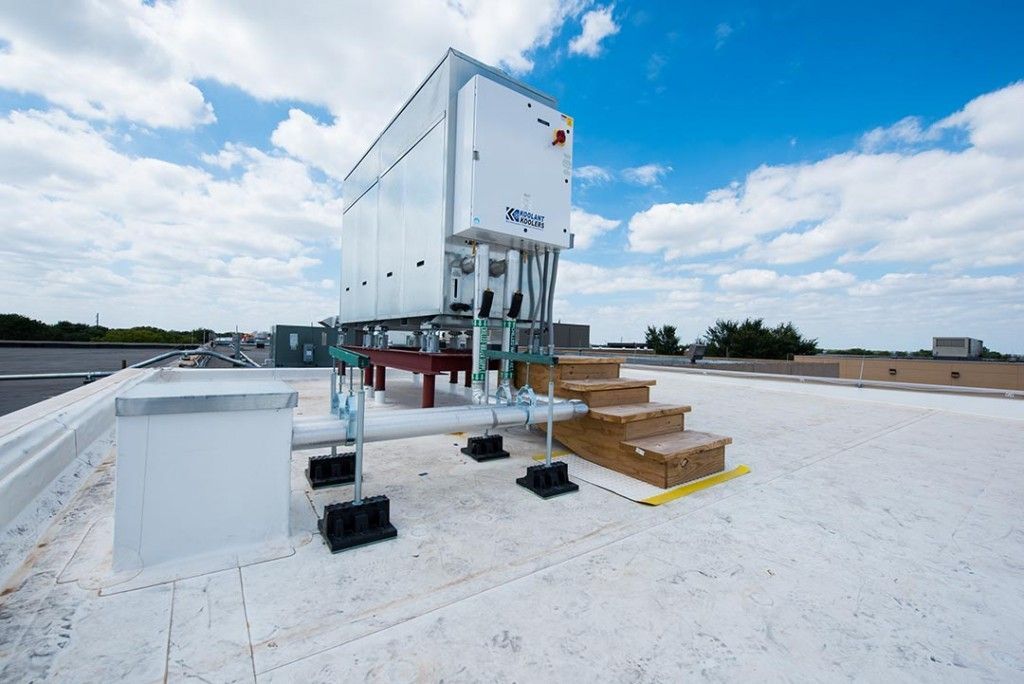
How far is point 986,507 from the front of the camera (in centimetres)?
250

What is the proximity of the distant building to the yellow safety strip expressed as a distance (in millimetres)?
19265

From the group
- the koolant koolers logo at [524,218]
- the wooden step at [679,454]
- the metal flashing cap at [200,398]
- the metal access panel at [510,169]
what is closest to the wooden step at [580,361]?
the wooden step at [679,454]

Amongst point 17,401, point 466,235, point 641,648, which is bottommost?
point 641,648

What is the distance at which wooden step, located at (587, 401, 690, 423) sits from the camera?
2.89 m

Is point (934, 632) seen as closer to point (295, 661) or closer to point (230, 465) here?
point (295, 661)

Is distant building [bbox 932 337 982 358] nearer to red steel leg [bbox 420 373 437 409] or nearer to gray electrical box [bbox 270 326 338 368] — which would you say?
red steel leg [bbox 420 373 437 409]

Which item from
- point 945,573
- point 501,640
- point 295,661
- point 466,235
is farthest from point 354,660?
point 466,235

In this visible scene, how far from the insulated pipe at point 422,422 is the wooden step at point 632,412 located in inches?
5.8

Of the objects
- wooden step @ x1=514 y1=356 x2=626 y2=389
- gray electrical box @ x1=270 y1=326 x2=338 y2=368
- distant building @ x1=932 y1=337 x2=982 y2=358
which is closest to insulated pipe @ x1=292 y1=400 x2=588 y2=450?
wooden step @ x1=514 y1=356 x2=626 y2=389

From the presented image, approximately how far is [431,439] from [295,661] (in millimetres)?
2601

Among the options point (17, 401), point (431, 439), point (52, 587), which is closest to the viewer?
point (52, 587)

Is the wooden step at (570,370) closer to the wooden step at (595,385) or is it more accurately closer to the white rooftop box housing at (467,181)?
the wooden step at (595,385)

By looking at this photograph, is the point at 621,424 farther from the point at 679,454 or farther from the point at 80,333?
the point at 80,333

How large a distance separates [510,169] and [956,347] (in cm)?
2091
